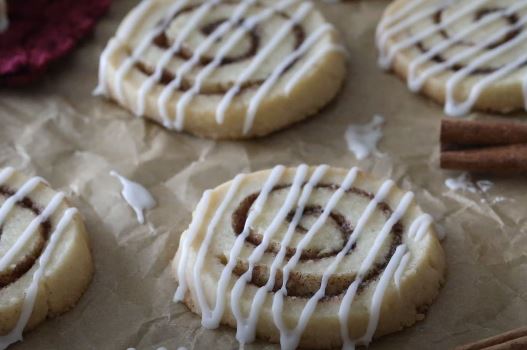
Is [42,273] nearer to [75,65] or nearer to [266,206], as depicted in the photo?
[266,206]

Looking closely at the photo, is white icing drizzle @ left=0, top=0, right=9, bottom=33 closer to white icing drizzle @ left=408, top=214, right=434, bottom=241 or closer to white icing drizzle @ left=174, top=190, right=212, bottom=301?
white icing drizzle @ left=174, top=190, right=212, bottom=301

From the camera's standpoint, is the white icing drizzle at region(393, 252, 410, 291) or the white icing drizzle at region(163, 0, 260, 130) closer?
the white icing drizzle at region(393, 252, 410, 291)

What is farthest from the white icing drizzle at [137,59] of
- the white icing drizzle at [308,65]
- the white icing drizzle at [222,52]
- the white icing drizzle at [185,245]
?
the white icing drizzle at [185,245]

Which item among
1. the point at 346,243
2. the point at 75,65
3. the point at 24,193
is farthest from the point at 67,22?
the point at 346,243

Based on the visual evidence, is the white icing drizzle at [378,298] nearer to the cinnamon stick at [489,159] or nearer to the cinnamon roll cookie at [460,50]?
the cinnamon stick at [489,159]

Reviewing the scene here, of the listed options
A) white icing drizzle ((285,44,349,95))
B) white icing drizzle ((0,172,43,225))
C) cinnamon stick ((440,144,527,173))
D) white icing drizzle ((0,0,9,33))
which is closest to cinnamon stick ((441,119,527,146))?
cinnamon stick ((440,144,527,173))

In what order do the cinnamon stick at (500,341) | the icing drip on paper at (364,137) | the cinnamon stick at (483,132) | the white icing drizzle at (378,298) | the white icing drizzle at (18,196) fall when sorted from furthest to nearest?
the icing drip on paper at (364,137), the cinnamon stick at (483,132), the white icing drizzle at (18,196), the white icing drizzle at (378,298), the cinnamon stick at (500,341)
